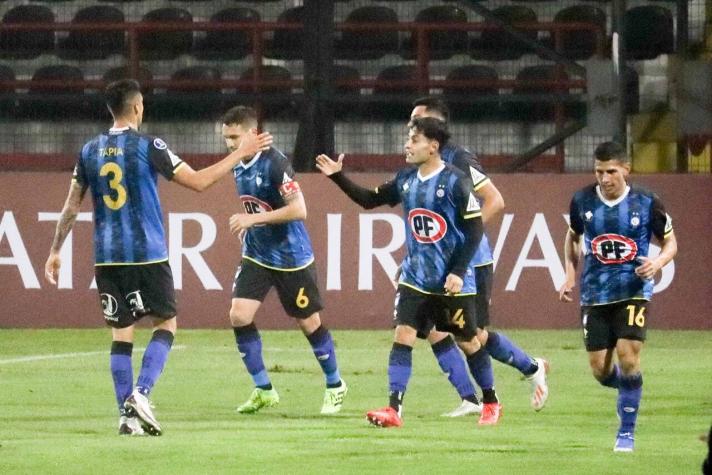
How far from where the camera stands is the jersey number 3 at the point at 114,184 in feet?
34.6

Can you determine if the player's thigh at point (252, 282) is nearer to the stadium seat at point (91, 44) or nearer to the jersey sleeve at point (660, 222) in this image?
the jersey sleeve at point (660, 222)

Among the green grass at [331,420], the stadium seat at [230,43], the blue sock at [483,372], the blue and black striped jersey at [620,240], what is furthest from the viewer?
the stadium seat at [230,43]

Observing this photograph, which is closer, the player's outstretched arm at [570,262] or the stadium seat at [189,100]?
the player's outstretched arm at [570,262]

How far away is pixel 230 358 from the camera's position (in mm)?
16125

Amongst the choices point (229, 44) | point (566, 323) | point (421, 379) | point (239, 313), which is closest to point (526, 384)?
point (421, 379)

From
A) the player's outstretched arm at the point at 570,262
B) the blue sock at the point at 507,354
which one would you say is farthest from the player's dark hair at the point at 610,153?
the blue sock at the point at 507,354

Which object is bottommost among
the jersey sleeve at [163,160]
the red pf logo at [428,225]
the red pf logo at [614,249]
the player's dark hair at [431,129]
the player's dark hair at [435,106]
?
the red pf logo at [614,249]

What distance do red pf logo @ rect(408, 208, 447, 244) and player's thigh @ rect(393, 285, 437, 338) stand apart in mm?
315

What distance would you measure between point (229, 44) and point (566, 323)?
22.3 feet

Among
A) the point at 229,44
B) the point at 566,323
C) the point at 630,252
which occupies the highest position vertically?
the point at 229,44

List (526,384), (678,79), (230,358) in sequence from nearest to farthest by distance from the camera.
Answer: (526,384) → (230,358) → (678,79)

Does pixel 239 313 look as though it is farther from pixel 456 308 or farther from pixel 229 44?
pixel 229 44

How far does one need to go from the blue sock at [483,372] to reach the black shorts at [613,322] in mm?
969

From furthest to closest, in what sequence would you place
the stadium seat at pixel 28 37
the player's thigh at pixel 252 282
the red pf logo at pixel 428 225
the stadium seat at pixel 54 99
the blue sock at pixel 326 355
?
the stadium seat at pixel 28 37 → the stadium seat at pixel 54 99 → the player's thigh at pixel 252 282 → the blue sock at pixel 326 355 → the red pf logo at pixel 428 225
